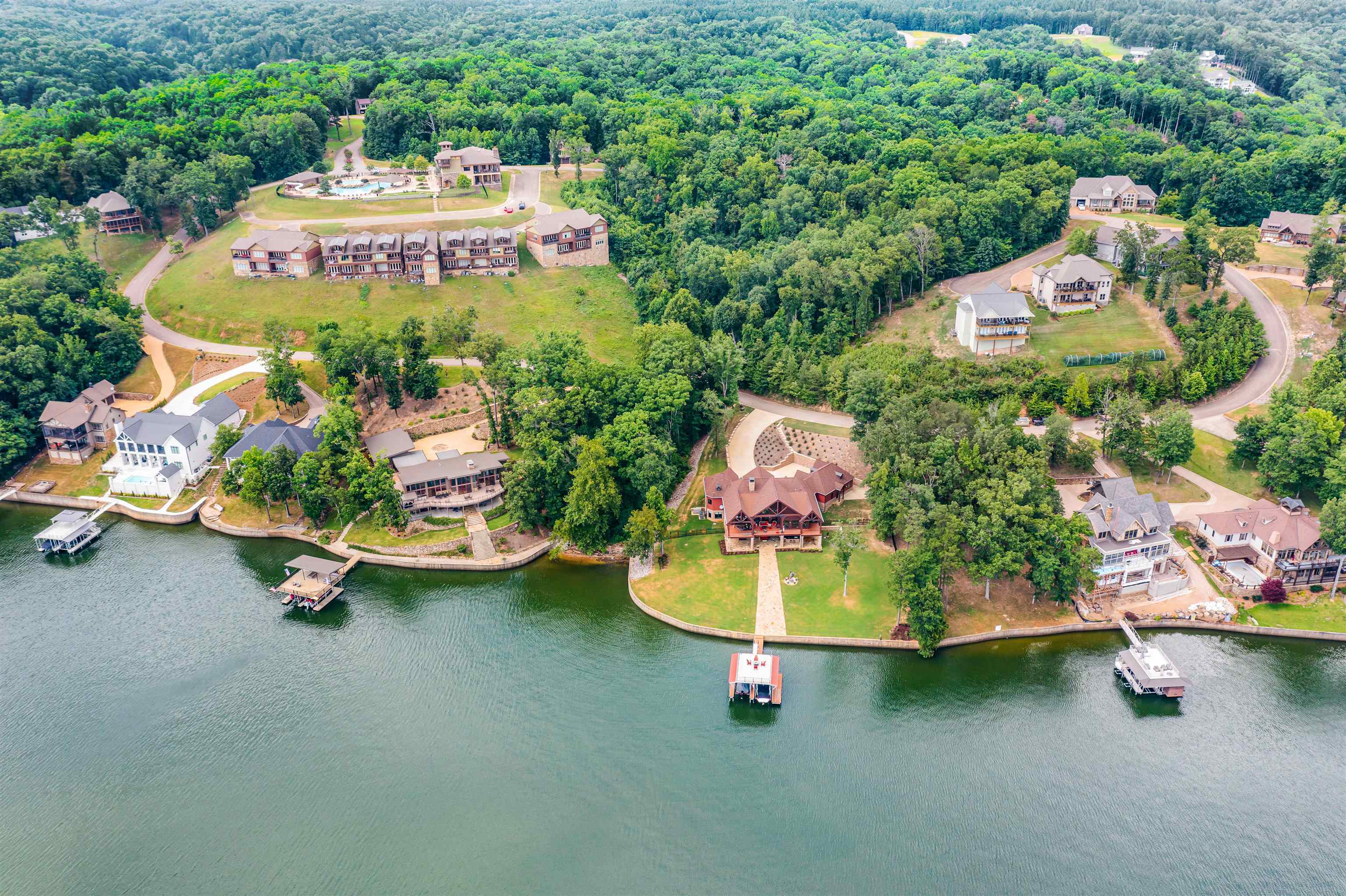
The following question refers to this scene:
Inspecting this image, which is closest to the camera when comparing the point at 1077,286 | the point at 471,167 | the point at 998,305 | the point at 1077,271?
the point at 998,305

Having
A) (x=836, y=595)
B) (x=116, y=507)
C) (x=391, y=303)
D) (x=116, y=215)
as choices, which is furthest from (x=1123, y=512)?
(x=116, y=215)

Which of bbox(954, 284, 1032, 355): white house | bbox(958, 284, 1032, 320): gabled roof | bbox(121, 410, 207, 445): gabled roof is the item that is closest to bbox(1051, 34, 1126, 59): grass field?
bbox(958, 284, 1032, 320): gabled roof

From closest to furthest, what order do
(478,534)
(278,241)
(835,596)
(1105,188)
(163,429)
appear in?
(835,596) < (478,534) < (163,429) < (278,241) < (1105,188)

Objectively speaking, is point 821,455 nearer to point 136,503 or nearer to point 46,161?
point 136,503

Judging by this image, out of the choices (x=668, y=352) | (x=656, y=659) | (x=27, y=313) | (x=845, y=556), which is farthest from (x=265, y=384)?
(x=845, y=556)

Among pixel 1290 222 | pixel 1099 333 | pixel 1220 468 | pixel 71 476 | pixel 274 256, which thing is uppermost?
pixel 1290 222

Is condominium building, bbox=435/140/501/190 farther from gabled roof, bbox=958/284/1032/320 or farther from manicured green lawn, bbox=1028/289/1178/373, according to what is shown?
manicured green lawn, bbox=1028/289/1178/373

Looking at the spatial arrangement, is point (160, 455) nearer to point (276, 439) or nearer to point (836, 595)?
point (276, 439)

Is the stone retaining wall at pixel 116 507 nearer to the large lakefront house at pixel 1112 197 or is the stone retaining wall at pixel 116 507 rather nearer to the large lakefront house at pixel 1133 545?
the large lakefront house at pixel 1133 545
